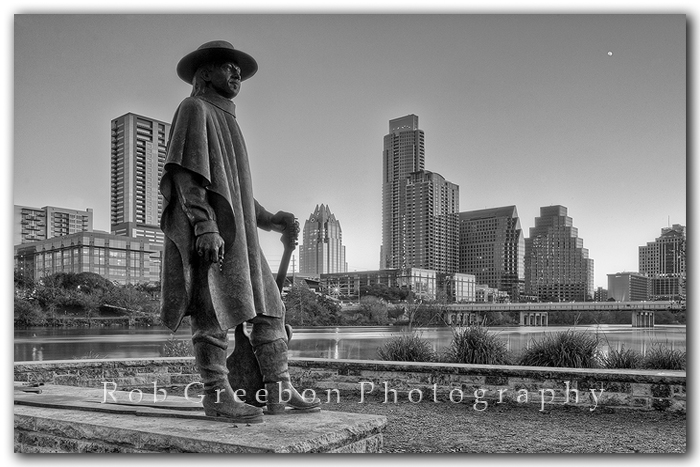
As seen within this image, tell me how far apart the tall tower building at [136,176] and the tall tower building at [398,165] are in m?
4.48

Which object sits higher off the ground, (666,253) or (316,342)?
(666,253)

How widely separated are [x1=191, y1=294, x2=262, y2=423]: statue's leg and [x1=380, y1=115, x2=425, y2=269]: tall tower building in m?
8.03

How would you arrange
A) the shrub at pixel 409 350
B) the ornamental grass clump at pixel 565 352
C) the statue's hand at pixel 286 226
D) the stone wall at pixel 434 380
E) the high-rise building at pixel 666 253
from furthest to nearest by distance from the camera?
1. the shrub at pixel 409 350
2. the ornamental grass clump at pixel 565 352
3. the high-rise building at pixel 666 253
4. the stone wall at pixel 434 380
5. the statue's hand at pixel 286 226

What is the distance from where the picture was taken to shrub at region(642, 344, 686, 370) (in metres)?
6.61

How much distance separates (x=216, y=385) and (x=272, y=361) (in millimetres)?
336

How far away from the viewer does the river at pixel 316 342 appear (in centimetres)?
837

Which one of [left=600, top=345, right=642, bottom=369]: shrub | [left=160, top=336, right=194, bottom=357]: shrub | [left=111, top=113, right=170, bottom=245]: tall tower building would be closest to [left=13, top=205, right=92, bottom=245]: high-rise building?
[left=111, top=113, right=170, bottom=245]: tall tower building

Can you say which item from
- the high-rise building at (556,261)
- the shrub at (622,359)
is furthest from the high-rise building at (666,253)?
the high-rise building at (556,261)

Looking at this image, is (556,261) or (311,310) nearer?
(556,261)

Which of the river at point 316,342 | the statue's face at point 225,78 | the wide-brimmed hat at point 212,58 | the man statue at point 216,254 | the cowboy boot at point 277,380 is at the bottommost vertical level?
the river at point 316,342

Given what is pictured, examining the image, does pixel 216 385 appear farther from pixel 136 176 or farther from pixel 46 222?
pixel 46 222

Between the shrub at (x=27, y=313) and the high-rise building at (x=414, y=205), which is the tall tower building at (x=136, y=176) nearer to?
the high-rise building at (x=414, y=205)

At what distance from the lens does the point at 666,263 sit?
293 inches

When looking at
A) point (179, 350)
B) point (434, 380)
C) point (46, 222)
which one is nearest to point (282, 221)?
point (434, 380)
